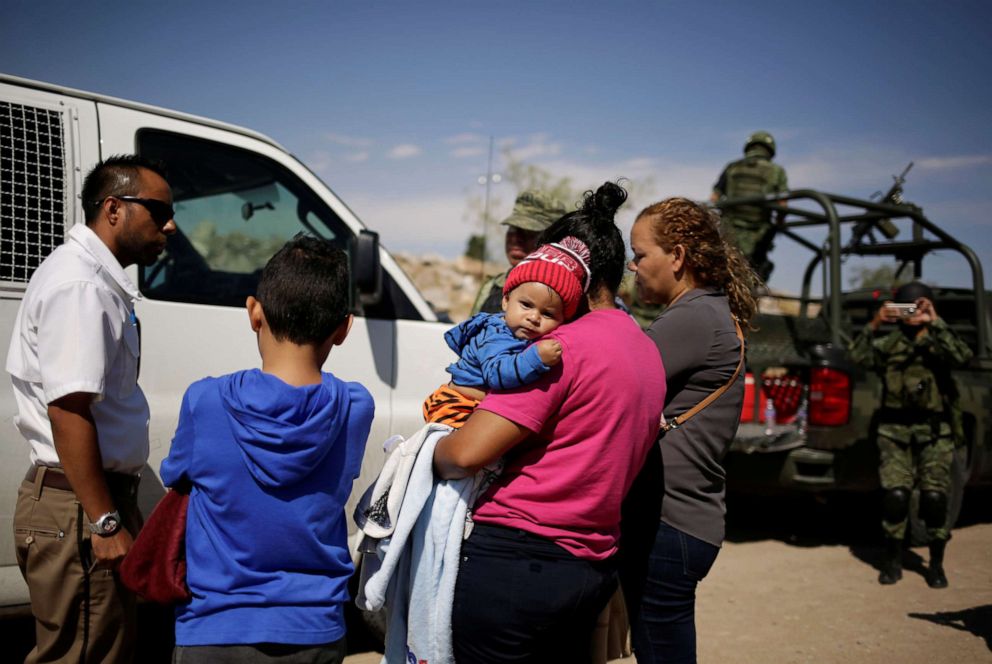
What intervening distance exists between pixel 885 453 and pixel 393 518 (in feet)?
16.3

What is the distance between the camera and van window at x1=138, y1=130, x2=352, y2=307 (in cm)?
350

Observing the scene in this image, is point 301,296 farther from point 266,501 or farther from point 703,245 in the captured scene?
point 703,245

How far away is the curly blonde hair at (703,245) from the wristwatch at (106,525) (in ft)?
5.85

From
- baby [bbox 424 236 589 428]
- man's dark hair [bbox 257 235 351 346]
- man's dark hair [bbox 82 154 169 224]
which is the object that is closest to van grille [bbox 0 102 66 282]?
man's dark hair [bbox 82 154 169 224]

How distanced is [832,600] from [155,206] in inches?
188

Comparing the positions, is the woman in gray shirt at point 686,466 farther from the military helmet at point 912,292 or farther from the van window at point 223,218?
the military helmet at point 912,292

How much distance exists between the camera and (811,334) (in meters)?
6.48

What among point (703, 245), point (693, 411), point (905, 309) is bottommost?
point (693, 411)

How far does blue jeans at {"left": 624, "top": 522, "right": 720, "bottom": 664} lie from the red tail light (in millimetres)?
3769

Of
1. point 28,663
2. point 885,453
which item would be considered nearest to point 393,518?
point 28,663

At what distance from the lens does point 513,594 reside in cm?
194

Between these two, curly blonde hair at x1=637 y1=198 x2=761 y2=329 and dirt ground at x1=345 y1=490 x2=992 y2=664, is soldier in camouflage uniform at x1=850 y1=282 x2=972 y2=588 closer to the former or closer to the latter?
dirt ground at x1=345 y1=490 x2=992 y2=664

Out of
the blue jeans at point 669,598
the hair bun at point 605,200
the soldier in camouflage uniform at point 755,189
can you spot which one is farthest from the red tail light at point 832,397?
the hair bun at point 605,200

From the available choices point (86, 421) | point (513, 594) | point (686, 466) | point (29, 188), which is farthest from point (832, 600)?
point (29, 188)
